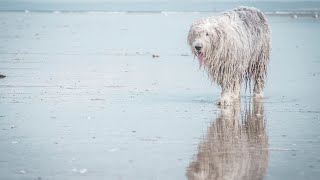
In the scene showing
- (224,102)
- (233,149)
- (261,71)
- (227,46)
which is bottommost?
(233,149)

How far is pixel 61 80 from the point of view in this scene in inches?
569

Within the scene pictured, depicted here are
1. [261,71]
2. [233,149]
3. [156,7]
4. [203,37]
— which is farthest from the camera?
[156,7]

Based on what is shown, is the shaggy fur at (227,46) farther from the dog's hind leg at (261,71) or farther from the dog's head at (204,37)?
the dog's hind leg at (261,71)

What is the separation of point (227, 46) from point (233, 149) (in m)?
4.07

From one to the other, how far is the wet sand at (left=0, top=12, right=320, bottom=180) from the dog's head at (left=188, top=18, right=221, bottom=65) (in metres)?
0.73

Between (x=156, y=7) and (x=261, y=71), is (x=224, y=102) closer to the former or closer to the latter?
(x=261, y=71)

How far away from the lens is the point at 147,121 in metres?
10.1

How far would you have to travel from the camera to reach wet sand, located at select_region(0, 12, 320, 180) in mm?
7488

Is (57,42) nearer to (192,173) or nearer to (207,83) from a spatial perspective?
(207,83)

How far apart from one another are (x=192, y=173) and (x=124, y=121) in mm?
2921

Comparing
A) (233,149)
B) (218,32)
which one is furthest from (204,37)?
(233,149)

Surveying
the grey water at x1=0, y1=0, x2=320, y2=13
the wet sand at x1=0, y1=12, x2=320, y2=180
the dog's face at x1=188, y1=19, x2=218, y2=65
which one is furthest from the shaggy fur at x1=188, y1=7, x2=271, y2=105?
the grey water at x1=0, y1=0, x2=320, y2=13

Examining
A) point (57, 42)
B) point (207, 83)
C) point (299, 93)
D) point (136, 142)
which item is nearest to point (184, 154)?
point (136, 142)

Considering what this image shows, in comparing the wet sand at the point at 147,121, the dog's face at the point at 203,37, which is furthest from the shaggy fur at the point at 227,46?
the wet sand at the point at 147,121
